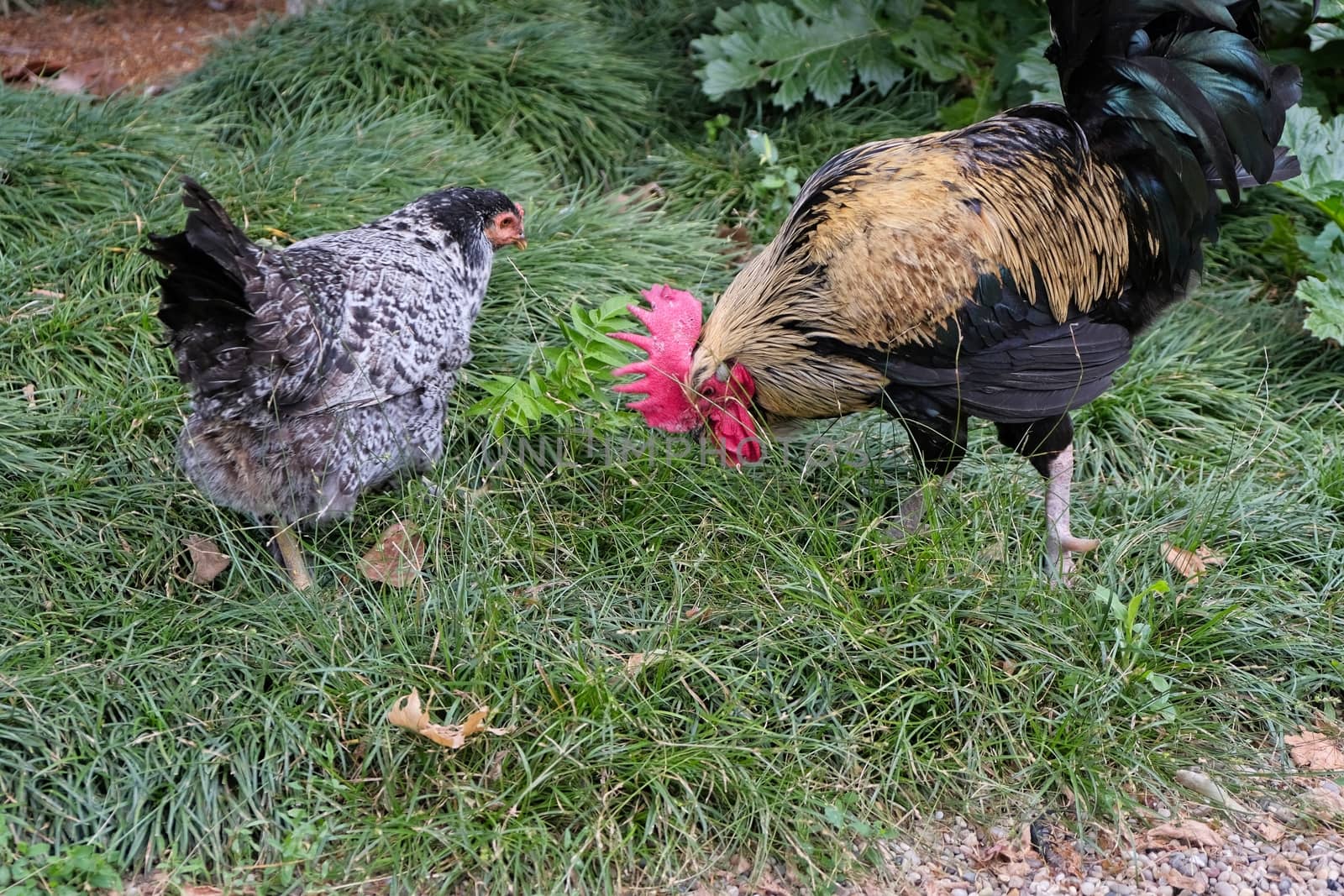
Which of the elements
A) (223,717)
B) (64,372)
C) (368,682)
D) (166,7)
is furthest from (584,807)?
(166,7)

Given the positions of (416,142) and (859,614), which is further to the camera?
(416,142)

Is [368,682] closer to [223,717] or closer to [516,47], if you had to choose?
[223,717]

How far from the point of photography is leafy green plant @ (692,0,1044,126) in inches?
235

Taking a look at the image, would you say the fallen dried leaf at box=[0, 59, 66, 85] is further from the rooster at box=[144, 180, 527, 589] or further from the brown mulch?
the rooster at box=[144, 180, 527, 589]

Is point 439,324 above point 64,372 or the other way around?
above

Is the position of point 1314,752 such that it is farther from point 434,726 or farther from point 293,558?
point 293,558

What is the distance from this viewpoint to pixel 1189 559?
12.8ft

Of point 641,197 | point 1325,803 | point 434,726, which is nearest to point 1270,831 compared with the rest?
point 1325,803

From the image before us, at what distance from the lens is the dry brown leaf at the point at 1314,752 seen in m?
3.46

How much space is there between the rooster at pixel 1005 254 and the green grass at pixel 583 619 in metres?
0.32

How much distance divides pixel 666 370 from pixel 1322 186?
2910 millimetres

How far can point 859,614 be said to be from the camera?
3.48 metres

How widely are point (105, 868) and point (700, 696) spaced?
1.56 m

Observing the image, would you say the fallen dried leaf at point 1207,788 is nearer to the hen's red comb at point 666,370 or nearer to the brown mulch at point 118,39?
the hen's red comb at point 666,370
